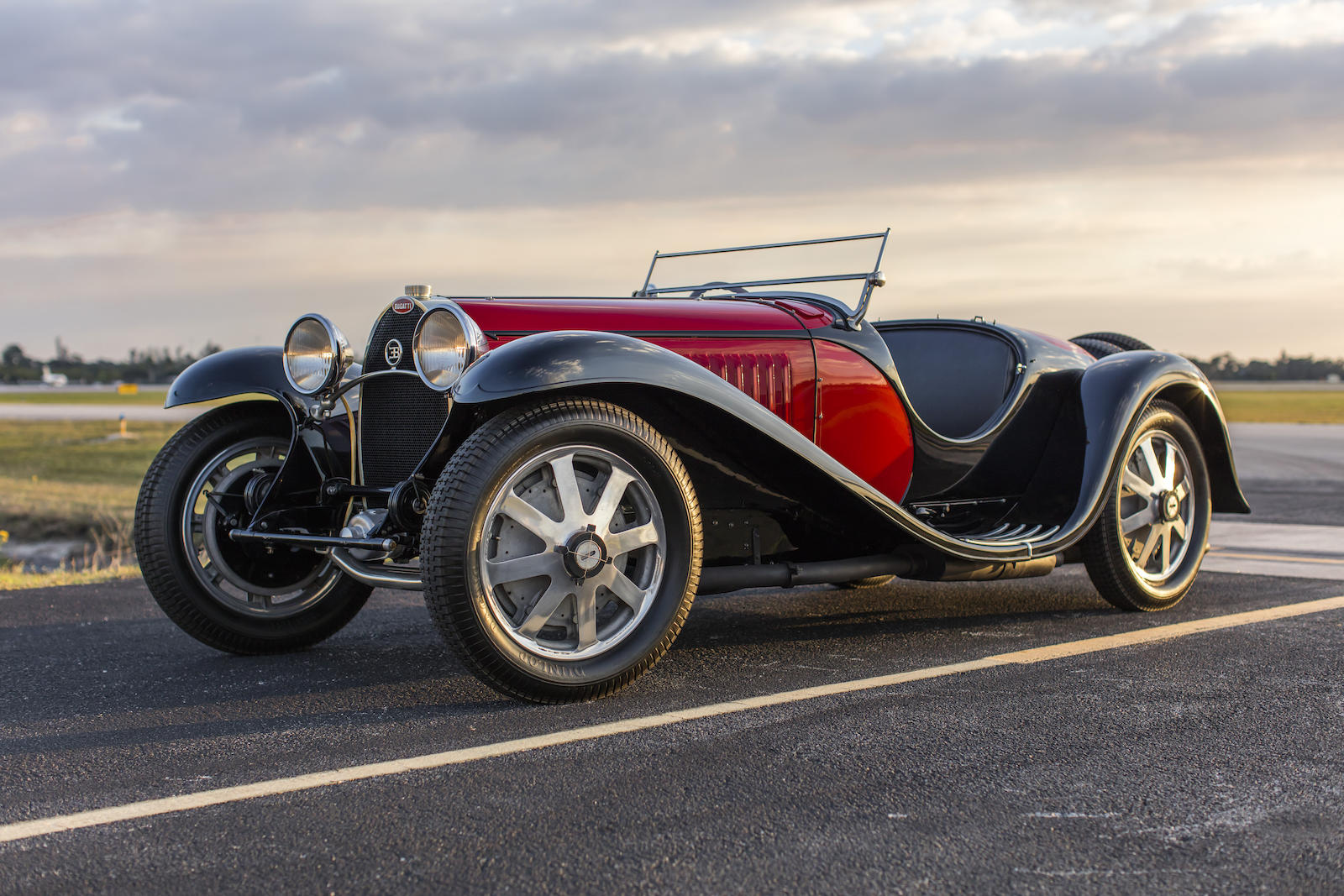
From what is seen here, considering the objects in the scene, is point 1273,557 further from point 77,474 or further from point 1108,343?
point 77,474

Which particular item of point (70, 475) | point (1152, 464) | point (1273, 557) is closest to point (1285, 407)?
point (70, 475)

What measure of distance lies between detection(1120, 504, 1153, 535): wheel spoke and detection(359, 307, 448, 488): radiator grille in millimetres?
3309

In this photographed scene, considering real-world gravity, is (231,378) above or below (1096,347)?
below

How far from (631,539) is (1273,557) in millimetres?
5285

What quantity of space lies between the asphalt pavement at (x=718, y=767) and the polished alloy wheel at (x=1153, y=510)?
628 mm

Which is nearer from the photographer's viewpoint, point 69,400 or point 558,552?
point 558,552

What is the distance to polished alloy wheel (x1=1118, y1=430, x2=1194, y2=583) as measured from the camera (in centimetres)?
550

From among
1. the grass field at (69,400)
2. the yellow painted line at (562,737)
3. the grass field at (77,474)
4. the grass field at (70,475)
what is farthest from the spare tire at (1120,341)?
the grass field at (69,400)

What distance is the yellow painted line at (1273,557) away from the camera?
7.02 m

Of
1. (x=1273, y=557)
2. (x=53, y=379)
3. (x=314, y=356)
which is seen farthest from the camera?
(x=53, y=379)

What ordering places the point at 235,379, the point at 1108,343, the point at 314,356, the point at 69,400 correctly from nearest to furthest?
the point at 314,356 < the point at 235,379 < the point at 1108,343 < the point at 69,400

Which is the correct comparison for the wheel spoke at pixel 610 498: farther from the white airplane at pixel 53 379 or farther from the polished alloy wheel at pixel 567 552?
the white airplane at pixel 53 379

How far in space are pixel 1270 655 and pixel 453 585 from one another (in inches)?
123

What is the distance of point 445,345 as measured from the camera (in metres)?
3.96
